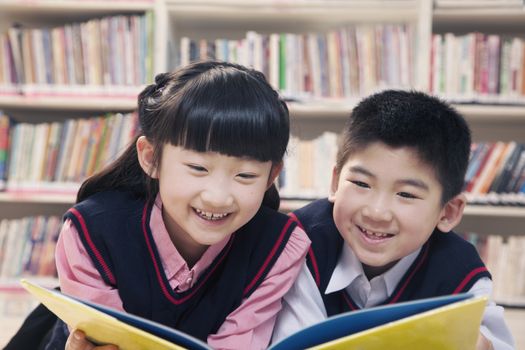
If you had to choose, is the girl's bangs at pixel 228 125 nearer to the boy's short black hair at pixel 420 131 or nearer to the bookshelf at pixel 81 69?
the boy's short black hair at pixel 420 131

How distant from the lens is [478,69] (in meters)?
1.99

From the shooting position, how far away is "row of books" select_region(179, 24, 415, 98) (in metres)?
2.01

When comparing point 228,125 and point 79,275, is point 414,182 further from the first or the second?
point 79,275

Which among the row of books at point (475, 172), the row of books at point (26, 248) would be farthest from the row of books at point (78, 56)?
the row of books at point (475, 172)

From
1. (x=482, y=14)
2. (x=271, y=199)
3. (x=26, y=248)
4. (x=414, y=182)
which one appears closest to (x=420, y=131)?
(x=414, y=182)

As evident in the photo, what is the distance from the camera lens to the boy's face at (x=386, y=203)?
99cm

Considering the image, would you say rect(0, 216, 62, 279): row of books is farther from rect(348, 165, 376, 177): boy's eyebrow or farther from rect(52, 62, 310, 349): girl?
rect(348, 165, 376, 177): boy's eyebrow

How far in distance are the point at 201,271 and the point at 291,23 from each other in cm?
138

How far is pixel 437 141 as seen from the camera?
1022 mm

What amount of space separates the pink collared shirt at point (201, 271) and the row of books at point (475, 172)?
0.95m

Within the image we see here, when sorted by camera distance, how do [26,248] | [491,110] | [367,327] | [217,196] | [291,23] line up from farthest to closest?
[291,23], [26,248], [491,110], [217,196], [367,327]

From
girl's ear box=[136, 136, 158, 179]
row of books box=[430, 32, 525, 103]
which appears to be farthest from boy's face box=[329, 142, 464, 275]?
row of books box=[430, 32, 525, 103]

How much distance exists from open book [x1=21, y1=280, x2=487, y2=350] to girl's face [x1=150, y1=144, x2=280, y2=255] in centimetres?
25

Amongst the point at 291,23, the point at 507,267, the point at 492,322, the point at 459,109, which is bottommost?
the point at 507,267
